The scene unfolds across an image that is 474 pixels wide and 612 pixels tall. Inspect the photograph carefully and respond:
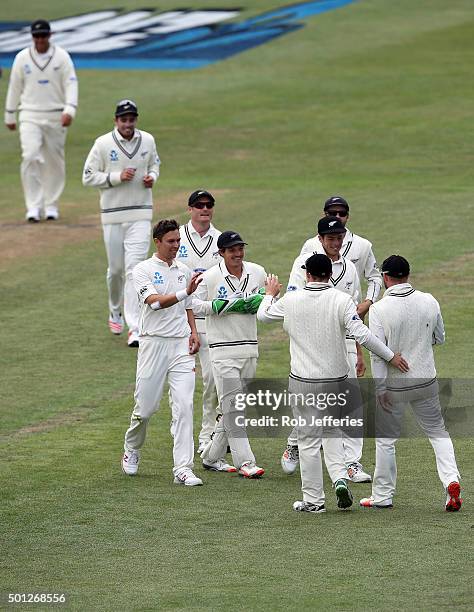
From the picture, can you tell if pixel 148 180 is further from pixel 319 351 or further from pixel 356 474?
pixel 319 351

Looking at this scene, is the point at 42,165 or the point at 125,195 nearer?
the point at 125,195

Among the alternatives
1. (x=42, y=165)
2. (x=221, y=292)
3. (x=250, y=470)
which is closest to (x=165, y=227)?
(x=221, y=292)

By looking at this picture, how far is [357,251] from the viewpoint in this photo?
37.0 ft

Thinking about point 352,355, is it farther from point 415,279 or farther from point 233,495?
point 415,279

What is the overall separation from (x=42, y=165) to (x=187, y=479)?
1055cm

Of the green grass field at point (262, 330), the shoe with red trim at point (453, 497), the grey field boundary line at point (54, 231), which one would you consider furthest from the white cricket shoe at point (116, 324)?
the shoe with red trim at point (453, 497)

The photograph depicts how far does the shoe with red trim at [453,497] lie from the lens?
31.0 ft

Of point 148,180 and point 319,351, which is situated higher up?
point 148,180

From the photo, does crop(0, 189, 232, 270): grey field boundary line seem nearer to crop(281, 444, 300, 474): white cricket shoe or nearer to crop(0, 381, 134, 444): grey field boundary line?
crop(0, 381, 134, 444): grey field boundary line

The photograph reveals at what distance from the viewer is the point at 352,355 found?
35.2 feet

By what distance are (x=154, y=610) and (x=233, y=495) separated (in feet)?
8.79

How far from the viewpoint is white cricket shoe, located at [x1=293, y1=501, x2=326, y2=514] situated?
31.9 ft

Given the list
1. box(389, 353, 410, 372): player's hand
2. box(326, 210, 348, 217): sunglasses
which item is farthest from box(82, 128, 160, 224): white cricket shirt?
box(389, 353, 410, 372): player's hand

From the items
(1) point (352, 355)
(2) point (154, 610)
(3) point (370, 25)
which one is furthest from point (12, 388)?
(3) point (370, 25)
